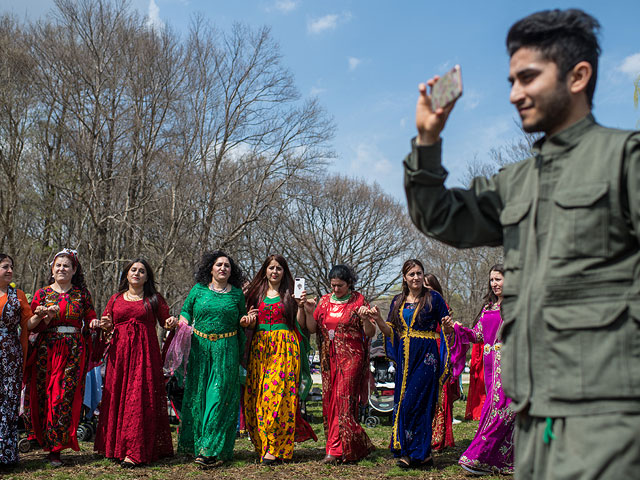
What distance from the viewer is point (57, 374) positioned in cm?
653

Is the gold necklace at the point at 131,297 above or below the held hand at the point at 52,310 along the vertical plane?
above

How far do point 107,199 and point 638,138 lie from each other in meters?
17.3

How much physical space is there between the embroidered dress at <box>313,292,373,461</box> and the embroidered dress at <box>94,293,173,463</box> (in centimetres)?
178

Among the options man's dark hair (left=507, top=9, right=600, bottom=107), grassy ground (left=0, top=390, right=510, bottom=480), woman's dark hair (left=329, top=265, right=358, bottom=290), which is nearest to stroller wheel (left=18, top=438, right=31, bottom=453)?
grassy ground (left=0, top=390, right=510, bottom=480)

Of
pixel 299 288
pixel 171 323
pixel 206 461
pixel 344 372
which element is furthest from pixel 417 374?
pixel 171 323

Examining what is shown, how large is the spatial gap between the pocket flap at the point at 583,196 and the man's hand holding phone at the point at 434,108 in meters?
0.42

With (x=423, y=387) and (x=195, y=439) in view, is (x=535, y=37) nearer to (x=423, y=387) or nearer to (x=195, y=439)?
(x=423, y=387)

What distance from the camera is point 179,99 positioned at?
59.3ft

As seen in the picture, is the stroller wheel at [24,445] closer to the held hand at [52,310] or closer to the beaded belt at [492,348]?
the held hand at [52,310]

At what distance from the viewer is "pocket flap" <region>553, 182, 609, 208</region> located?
5.65ft

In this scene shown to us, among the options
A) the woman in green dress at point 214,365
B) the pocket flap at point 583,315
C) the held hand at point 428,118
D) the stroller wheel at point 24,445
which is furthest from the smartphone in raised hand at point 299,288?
the pocket flap at point 583,315

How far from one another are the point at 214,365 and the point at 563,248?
5344 mm

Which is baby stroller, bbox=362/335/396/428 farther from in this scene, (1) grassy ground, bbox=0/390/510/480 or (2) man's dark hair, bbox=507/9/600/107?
(2) man's dark hair, bbox=507/9/600/107

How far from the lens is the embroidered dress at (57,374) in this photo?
647 cm
